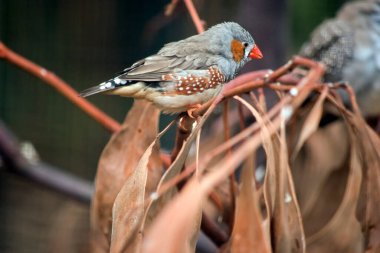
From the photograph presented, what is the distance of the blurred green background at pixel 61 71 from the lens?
14.0 ft

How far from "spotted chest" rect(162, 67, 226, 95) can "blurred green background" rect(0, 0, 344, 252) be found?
2201 millimetres

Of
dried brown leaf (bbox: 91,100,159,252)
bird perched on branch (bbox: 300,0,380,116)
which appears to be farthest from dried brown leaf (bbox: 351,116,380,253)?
bird perched on branch (bbox: 300,0,380,116)

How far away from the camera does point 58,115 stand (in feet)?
14.8

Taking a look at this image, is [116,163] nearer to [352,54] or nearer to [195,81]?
[195,81]

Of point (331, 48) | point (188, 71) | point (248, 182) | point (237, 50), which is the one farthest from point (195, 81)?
point (331, 48)

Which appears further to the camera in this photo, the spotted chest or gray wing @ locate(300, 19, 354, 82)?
gray wing @ locate(300, 19, 354, 82)

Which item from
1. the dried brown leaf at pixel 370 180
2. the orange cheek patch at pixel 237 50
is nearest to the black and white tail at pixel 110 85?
the orange cheek patch at pixel 237 50

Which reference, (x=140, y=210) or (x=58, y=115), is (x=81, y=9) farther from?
(x=140, y=210)

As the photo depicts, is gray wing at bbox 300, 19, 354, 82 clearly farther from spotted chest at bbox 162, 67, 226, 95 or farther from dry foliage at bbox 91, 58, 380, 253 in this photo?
spotted chest at bbox 162, 67, 226, 95

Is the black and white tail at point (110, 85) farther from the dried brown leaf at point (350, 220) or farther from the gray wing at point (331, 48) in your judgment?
the gray wing at point (331, 48)

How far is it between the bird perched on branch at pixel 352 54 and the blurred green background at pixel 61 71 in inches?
17.7

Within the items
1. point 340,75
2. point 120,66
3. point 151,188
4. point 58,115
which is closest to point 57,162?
point 58,115

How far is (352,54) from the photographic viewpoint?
11.3ft

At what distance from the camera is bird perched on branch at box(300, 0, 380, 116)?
3.36m
